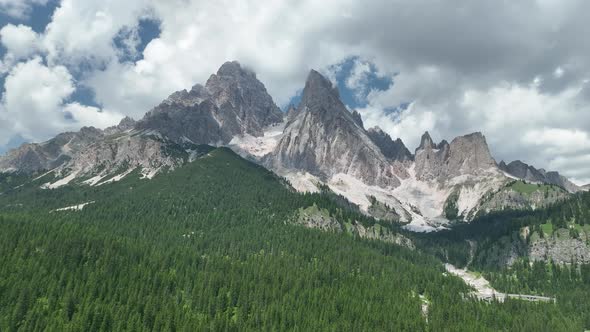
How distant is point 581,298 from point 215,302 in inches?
5955

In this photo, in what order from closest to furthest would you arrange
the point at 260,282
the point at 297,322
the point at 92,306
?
the point at 92,306
the point at 297,322
the point at 260,282

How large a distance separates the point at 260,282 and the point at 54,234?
78.6 m

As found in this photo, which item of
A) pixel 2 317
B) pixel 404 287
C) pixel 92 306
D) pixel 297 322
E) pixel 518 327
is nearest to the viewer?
pixel 2 317

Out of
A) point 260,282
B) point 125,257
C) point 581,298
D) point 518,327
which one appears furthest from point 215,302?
point 581,298

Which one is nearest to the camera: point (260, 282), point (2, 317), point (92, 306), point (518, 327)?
point (2, 317)

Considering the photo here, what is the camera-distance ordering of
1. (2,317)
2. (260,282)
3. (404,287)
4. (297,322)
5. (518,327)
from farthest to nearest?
(404,287) → (260,282) → (518,327) → (297,322) → (2,317)

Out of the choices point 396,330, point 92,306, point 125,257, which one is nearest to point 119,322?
point 92,306

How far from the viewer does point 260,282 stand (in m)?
153

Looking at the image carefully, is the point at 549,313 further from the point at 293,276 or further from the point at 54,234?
the point at 54,234

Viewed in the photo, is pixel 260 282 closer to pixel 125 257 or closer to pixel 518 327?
pixel 125 257

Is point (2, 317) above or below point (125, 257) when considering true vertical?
below

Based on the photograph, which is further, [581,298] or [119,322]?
[581,298]

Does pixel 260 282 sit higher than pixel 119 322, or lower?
higher

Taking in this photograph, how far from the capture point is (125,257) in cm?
15562
